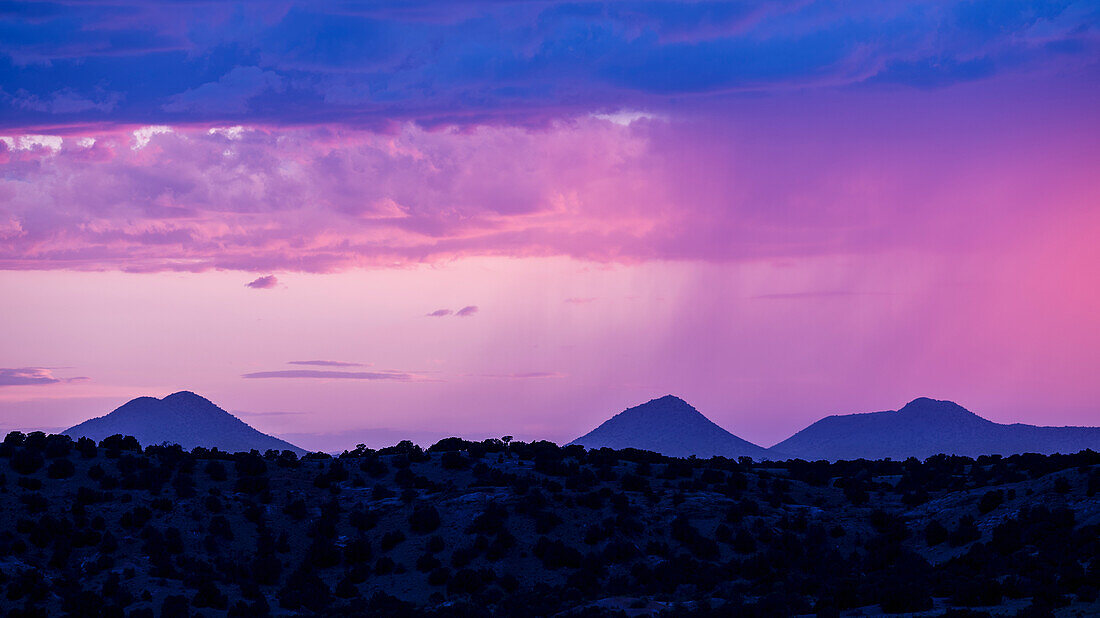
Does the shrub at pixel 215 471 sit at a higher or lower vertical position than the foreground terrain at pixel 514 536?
higher

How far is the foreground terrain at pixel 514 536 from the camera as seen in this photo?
167 feet

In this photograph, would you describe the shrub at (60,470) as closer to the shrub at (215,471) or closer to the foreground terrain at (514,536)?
the foreground terrain at (514,536)

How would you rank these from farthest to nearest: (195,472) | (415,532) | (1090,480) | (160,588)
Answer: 1. (195,472)
2. (415,532)
3. (1090,480)
4. (160,588)

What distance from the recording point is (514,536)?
211ft

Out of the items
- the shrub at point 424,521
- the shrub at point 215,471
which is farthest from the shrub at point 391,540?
the shrub at point 215,471

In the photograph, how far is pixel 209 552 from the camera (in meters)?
62.4

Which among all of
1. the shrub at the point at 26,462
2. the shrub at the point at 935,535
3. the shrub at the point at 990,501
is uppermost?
the shrub at the point at 26,462

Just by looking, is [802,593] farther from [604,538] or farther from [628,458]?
[628,458]

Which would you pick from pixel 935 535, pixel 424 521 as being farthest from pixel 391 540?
pixel 935 535

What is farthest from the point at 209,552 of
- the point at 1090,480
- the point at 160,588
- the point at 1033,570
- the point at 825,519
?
A: the point at 1090,480

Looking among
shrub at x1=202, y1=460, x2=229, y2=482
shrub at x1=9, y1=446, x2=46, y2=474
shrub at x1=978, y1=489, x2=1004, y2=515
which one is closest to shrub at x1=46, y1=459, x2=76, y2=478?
shrub at x1=9, y1=446, x2=46, y2=474

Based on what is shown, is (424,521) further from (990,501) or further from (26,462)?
(990,501)

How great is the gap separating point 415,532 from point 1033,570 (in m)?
34.4

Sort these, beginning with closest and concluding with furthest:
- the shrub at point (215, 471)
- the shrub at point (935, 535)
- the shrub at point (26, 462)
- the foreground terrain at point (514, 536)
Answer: the foreground terrain at point (514, 536) < the shrub at point (935, 535) < the shrub at point (26, 462) < the shrub at point (215, 471)
